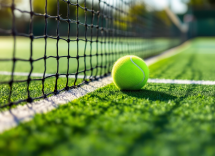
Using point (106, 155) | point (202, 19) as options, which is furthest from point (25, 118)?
point (202, 19)

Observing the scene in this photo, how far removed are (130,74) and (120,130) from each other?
3.85 feet

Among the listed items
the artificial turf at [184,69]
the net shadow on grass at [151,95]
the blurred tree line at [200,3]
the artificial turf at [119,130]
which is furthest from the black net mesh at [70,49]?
the blurred tree line at [200,3]

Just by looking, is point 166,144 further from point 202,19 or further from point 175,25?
point 202,19

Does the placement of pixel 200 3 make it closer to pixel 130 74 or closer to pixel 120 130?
pixel 130 74

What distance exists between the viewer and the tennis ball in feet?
8.20

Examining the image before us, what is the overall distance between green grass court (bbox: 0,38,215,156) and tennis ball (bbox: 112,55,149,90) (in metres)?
0.39

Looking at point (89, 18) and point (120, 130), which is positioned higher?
point (89, 18)

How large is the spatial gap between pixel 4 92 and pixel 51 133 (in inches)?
54.3

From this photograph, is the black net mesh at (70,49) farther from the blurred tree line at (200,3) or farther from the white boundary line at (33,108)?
the blurred tree line at (200,3)

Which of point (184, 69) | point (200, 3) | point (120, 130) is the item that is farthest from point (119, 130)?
point (200, 3)

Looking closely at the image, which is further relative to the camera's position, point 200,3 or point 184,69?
point 200,3

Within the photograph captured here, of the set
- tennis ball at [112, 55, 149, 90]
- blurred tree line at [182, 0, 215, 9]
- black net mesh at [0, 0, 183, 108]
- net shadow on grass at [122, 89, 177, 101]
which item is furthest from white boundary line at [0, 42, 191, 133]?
blurred tree line at [182, 0, 215, 9]

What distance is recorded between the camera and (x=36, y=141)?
1.24 m

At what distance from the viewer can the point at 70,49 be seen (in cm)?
1251
